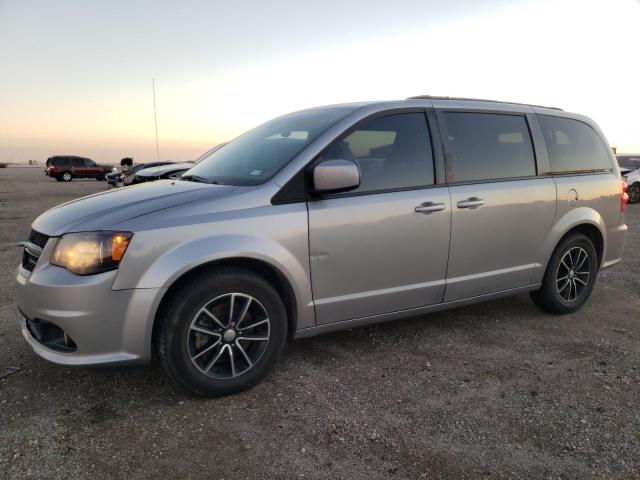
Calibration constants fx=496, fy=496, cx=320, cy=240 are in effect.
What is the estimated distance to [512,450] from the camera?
250 centimetres

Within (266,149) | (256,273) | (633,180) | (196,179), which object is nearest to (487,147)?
(266,149)

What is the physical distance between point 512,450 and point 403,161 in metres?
1.96

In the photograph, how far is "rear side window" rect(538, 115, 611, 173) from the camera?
4.34 m

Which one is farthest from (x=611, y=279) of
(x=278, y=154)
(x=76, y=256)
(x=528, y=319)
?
(x=76, y=256)

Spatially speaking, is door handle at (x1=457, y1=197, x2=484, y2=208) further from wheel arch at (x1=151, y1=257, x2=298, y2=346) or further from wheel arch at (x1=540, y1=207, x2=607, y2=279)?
wheel arch at (x1=151, y1=257, x2=298, y2=346)

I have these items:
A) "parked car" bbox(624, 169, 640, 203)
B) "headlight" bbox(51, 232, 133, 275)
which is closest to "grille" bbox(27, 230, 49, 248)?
"headlight" bbox(51, 232, 133, 275)

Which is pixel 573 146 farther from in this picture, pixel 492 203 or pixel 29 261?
pixel 29 261

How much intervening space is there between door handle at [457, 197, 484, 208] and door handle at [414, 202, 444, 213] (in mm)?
184

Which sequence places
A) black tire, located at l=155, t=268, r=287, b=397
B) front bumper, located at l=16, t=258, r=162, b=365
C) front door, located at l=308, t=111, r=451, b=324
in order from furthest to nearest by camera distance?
front door, located at l=308, t=111, r=451, b=324 → black tire, located at l=155, t=268, r=287, b=397 → front bumper, located at l=16, t=258, r=162, b=365

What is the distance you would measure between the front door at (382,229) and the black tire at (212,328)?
33 cm

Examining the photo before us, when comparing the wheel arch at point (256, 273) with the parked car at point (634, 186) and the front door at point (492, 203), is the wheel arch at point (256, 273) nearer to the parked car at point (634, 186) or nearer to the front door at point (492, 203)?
the front door at point (492, 203)

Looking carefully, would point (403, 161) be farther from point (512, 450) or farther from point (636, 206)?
point (636, 206)

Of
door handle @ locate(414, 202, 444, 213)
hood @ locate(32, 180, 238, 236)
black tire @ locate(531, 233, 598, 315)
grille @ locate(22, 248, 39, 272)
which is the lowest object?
black tire @ locate(531, 233, 598, 315)

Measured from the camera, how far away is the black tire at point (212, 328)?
9.14ft
